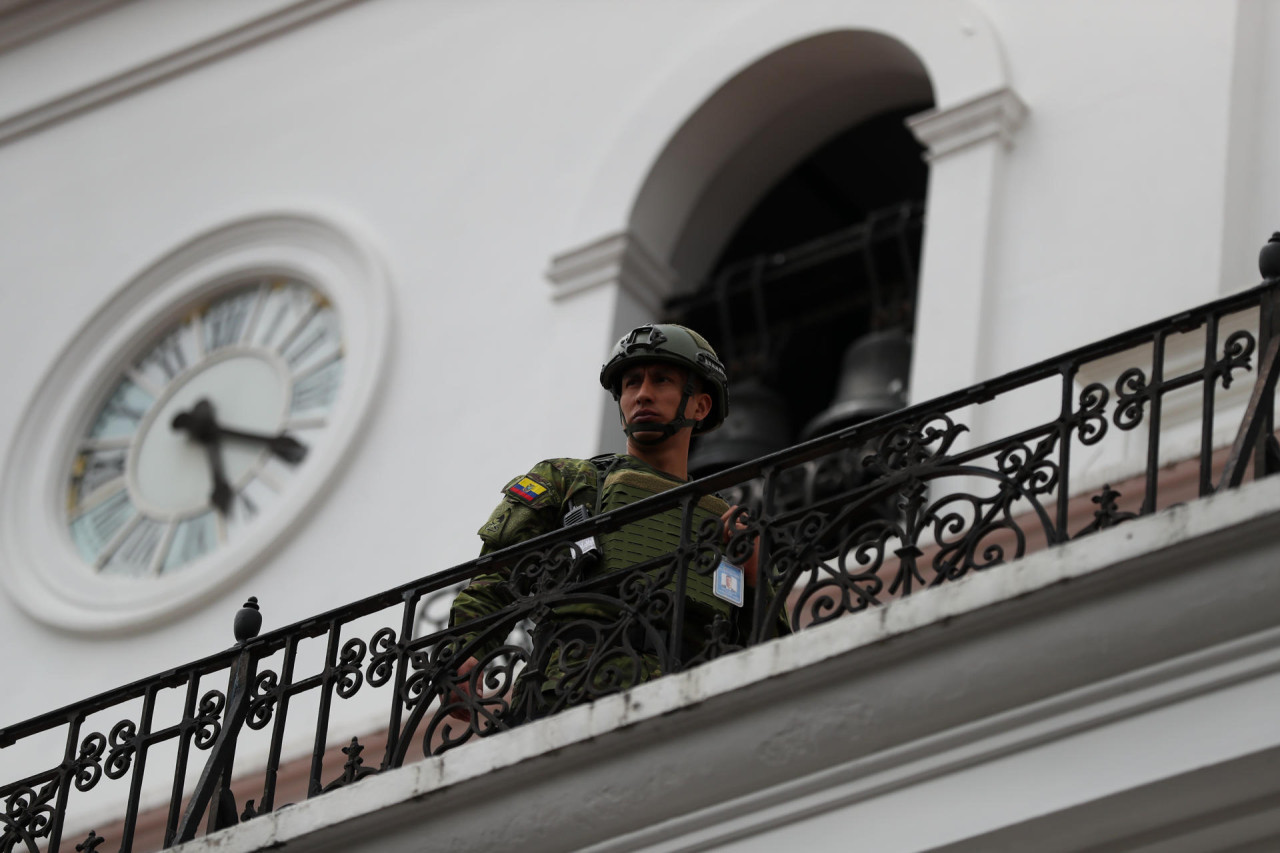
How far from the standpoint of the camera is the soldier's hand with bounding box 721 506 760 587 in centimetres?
800

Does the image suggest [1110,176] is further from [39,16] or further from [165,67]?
[39,16]

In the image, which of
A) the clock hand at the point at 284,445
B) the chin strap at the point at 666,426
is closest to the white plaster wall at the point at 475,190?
the clock hand at the point at 284,445

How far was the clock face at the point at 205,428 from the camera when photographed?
13.8m

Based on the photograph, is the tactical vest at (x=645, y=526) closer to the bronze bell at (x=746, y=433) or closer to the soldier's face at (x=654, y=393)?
the soldier's face at (x=654, y=393)

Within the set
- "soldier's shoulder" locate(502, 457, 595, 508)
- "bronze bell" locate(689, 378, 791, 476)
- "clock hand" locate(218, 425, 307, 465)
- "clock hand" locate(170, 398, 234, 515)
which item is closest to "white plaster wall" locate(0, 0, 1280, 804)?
"clock hand" locate(218, 425, 307, 465)

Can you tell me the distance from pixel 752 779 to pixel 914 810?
0.48 meters

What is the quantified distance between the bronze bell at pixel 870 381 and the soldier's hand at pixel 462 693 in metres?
4.19

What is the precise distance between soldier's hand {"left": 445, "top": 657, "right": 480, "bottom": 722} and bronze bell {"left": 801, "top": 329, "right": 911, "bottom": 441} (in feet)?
13.8

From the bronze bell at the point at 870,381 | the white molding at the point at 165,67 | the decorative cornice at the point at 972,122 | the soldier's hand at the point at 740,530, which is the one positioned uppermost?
the white molding at the point at 165,67

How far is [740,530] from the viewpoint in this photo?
7.97 metres

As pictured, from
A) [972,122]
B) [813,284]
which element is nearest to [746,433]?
[813,284]

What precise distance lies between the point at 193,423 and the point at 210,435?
0.13m

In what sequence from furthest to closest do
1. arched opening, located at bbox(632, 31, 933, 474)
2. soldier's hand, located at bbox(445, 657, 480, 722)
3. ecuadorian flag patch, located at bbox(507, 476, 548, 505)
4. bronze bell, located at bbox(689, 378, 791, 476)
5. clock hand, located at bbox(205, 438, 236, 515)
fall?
clock hand, located at bbox(205, 438, 236, 515)
arched opening, located at bbox(632, 31, 933, 474)
bronze bell, located at bbox(689, 378, 791, 476)
ecuadorian flag patch, located at bbox(507, 476, 548, 505)
soldier's hand, located at bbox(445, 657, 480, 722)

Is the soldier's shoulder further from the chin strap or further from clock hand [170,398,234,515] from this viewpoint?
clock hand [170,398,234,515]
